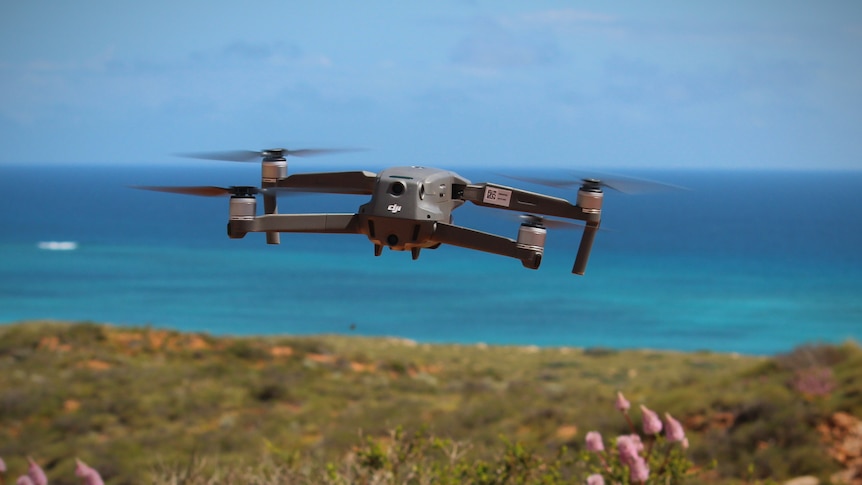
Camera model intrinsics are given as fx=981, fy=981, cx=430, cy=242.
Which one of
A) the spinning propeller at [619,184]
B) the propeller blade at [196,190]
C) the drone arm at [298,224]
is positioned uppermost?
the spinning propeller at [619,184]

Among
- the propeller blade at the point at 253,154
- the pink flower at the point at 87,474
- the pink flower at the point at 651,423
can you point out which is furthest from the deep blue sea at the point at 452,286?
the propeller blade at the point at 253,154

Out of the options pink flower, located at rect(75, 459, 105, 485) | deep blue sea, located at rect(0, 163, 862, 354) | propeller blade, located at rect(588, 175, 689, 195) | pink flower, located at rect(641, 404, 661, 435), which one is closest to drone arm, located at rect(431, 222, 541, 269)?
propeller blade, located at rect(588, 175, 689, 195)

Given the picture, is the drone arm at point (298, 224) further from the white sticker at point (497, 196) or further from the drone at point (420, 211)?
the white sticker at point (497, 196)

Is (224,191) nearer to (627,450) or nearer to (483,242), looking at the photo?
(483,242)

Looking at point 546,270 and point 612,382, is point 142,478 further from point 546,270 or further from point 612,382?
point 546,270

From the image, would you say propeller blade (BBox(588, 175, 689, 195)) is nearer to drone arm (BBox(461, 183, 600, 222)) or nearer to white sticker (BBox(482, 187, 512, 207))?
drone arm (BBox(461, 183, 600, 222))

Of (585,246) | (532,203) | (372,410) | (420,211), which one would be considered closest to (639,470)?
(585,246)

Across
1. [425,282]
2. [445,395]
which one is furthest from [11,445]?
[425,282]
